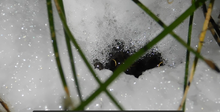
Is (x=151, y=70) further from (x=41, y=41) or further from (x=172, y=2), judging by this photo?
(x=41, y=41)

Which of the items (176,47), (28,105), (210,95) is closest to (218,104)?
(210,95)

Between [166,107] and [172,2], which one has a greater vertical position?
[172,2]

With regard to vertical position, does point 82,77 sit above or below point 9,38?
below

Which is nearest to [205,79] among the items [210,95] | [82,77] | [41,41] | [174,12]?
[210,95]

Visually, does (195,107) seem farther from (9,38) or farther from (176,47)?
(9,38)

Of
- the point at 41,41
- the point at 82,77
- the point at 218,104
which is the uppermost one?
the point at 41,41

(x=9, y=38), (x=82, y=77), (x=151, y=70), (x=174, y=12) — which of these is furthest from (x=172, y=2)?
(x=9, y=38)

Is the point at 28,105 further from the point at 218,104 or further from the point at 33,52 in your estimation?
the point at 218,104
